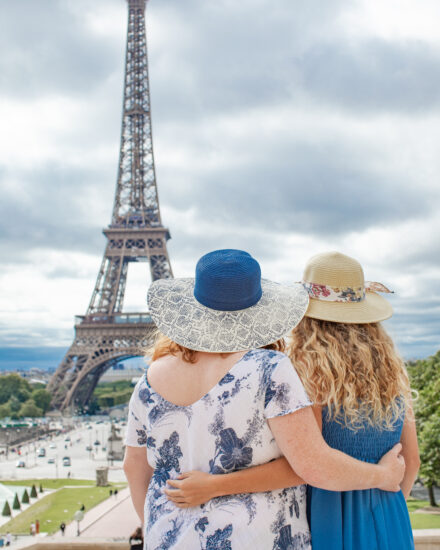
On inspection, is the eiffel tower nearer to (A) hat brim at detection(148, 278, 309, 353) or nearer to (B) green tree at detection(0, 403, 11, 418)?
(B) green tree at detection(0, 403, 11, 418)

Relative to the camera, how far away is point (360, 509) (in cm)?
242

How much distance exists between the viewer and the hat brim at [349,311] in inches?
101

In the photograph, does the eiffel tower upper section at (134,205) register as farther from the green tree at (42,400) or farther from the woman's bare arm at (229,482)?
the woman's bare arm at (229,482)

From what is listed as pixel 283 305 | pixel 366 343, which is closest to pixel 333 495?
pixel 366 343

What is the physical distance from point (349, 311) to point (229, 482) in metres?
1.04

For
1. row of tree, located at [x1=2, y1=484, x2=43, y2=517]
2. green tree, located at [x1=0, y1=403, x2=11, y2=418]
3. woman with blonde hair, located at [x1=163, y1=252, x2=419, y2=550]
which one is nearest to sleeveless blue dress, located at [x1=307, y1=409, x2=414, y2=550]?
woman with blonde hair, located at [x1=163, y1=252, x2=419, y2=550]

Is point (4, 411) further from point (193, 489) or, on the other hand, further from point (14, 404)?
point (193, 489)

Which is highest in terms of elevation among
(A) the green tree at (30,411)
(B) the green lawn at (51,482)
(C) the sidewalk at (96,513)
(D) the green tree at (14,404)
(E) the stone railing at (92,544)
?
(D) the green tree at (14,404)

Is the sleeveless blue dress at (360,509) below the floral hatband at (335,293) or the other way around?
below

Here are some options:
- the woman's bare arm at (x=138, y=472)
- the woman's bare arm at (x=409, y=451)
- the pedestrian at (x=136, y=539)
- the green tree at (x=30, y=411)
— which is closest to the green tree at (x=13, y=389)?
the green tree at (x=30, y=411)

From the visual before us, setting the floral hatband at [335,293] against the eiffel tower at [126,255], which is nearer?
the floral hatband at [335,293]

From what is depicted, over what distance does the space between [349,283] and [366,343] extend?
0.34 meters

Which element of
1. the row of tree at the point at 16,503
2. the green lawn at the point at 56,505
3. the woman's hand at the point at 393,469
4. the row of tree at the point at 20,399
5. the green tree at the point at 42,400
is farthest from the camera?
the green tree at the point at 42,400

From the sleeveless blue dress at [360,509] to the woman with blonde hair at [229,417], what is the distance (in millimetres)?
123
